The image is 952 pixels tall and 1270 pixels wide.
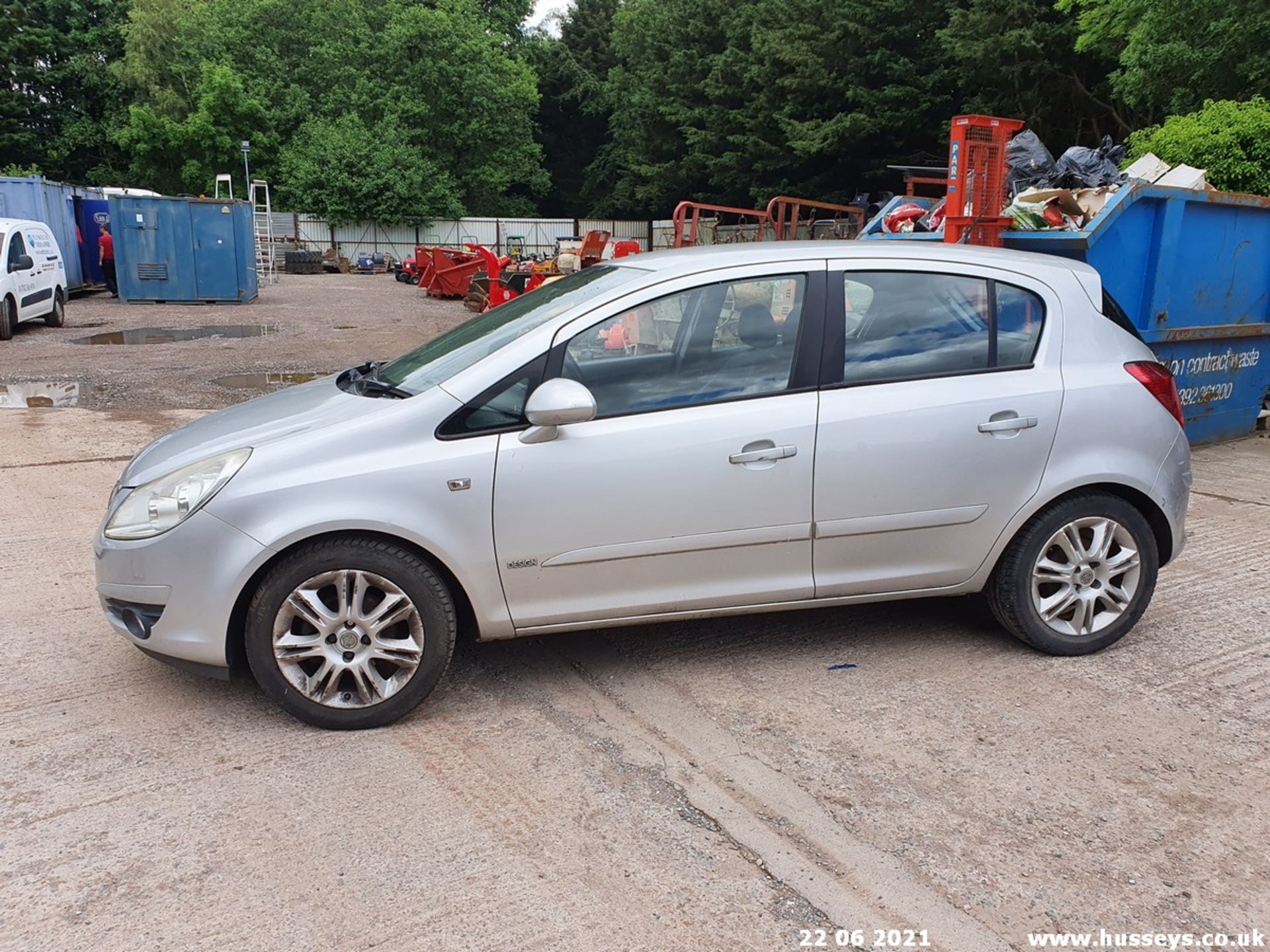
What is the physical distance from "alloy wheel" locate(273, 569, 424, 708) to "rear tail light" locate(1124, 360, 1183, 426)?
2971 millimetres

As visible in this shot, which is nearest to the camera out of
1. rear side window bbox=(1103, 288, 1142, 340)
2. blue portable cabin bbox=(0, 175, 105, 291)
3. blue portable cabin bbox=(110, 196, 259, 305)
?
rear side window bbox=(1103, 288, 1142, 340)

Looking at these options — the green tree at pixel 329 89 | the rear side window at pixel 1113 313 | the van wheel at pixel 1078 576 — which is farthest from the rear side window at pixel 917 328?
the green tree at pixel 329 89

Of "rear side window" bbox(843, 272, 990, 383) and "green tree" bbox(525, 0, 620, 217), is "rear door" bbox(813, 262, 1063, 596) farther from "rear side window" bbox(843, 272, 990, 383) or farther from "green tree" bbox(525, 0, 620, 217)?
"green tree" bbox(525, 0, 620, 217)

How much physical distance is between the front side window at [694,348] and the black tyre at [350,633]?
91cm

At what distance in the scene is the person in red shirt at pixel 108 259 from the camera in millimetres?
23500

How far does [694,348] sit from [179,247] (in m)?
20.7

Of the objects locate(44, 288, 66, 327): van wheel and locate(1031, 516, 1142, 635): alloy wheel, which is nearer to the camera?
locate(1031, 516, 1142, 635): alloy wheel

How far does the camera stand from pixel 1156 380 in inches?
168

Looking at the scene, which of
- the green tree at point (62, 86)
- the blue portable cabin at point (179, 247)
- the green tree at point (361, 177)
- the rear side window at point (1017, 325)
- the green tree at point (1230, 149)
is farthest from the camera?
the green tree at point (62, 86)

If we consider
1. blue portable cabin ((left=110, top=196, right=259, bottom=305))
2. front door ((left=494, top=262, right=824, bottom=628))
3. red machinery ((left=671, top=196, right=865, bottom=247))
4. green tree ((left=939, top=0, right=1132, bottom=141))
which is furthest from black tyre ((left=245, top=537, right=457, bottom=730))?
green tree ((left=939, top=0, right=1132, bottom=141))

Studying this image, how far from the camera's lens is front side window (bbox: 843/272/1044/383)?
4012mm

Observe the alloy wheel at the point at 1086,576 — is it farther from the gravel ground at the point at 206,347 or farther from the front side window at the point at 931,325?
the gravel ground at the point at 206,347

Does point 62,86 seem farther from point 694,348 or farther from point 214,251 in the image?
point 694,348

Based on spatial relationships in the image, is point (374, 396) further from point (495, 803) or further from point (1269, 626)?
point (1269, 626)
